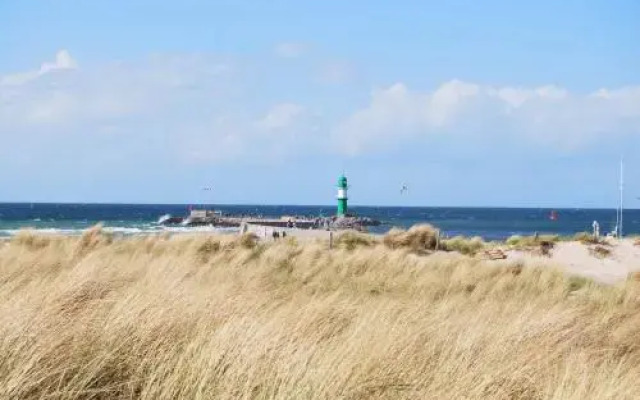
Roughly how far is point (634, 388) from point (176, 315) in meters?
2.86

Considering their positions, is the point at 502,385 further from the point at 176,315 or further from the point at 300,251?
the point at 300,251

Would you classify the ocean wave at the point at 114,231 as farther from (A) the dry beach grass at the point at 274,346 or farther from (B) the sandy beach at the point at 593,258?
(A) the dry beach grass at the point at 274,346

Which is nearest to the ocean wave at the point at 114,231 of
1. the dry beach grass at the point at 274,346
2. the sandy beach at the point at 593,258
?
the sandy beach at the point at 593,258

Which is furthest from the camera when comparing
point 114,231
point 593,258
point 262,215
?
point 262,215

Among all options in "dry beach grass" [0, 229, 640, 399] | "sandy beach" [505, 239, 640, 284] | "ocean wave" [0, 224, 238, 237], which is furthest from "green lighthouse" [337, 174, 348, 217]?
"dry beach grass" [0, 229, 640, 399]

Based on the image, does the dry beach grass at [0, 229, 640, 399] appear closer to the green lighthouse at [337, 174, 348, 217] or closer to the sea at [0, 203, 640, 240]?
the sea at [0, 203, 640, 240]

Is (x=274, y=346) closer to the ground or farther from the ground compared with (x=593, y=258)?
farther from the ground

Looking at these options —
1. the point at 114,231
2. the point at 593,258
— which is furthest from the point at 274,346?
the point at 114,231

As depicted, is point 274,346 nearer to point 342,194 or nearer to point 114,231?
point 114,231

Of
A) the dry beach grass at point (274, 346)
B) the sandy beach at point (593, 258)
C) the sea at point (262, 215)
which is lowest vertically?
the sea at point (262, 215)

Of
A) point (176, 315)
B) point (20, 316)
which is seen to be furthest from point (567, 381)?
point (20, 316)

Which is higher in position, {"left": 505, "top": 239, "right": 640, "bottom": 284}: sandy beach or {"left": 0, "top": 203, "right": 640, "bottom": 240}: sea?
{"left": 505, "top": 239, "right": 640, "bottom": 284}: sandy beach

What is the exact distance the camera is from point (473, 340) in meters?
5.13

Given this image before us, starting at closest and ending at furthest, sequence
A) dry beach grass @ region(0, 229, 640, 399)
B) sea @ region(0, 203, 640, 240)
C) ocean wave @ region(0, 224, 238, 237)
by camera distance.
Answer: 1. dry beach grass @ region(0, 229, 640, 399)
2. ocean wave @ region(0, 224, 238, 237)
3. sea @ region(0, 203, 640, 240)
